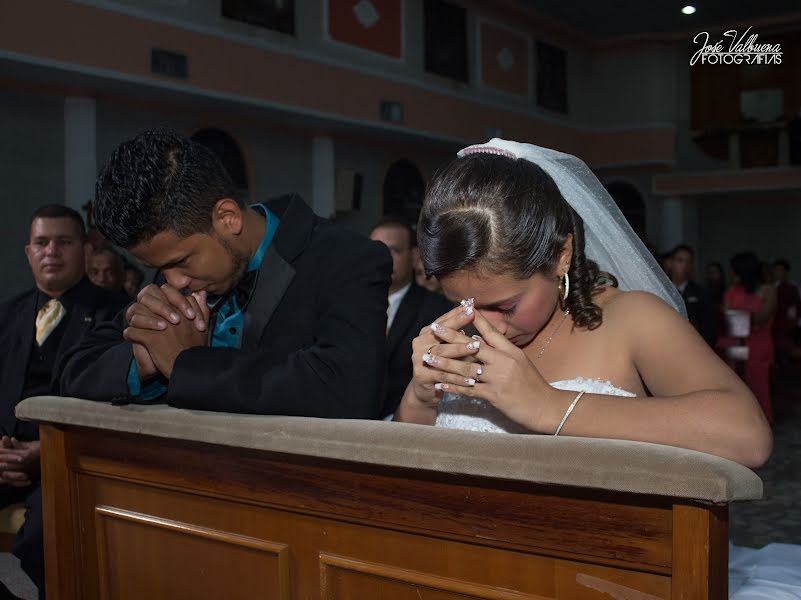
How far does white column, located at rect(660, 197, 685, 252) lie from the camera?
17797mm

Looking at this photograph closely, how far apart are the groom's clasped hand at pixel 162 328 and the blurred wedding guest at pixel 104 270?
11.8 ft

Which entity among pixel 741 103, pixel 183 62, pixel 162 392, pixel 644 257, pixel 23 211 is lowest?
pixel 162 392

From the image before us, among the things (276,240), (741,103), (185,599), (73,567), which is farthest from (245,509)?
(741,103)

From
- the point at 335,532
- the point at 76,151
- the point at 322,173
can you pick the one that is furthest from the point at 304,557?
the point at 322,173

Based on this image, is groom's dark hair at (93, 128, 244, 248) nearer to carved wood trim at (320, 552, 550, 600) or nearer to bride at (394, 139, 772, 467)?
bride at (394, 139, 772, 467)

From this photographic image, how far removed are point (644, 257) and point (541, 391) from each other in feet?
2.39

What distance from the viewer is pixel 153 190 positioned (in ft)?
6.69

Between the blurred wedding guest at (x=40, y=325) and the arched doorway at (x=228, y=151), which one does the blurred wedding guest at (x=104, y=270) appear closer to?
the blurred wedding guest at (x=40, y=325)

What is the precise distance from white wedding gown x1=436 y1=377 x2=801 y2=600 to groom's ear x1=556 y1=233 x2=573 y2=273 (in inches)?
9.4

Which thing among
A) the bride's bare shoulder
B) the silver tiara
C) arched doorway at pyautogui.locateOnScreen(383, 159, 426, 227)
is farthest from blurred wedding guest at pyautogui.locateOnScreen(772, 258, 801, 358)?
the silver tiara

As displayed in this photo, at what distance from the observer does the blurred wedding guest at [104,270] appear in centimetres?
543

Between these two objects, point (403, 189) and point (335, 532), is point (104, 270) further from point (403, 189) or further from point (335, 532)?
point (403, 189)

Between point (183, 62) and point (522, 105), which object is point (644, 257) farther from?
point (522, 105)

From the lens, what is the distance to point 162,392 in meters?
2.13
